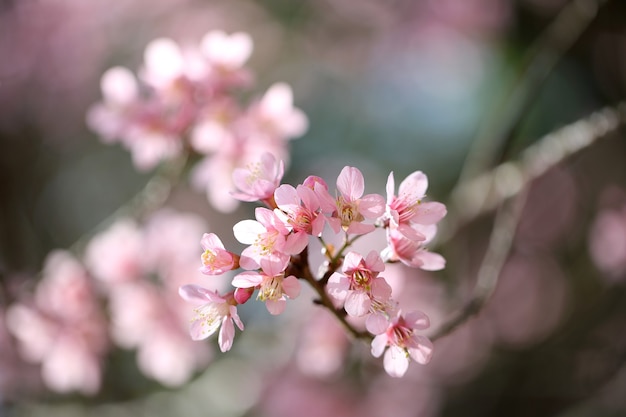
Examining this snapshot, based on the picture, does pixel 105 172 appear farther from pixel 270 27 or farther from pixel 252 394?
pixel 252 394

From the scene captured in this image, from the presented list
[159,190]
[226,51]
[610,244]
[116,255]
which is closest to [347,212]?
[226,51]

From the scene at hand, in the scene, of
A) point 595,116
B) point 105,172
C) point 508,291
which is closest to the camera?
point 595,116

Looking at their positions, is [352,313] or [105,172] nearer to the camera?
[352,313]

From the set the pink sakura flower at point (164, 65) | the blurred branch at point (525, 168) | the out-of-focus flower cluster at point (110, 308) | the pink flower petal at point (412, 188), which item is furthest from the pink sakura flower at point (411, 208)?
the out-of-focus flower cluster at point (110, 308)

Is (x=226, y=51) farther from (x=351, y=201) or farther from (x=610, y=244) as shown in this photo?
(x=610, y=244)

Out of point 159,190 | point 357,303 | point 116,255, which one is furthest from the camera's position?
point 116,255

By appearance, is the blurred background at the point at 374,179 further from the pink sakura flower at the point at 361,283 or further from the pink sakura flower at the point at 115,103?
the pink sakura flower at the point at 361,283

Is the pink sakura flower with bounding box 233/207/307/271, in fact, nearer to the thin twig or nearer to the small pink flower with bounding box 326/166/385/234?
the small pink flower with bounding box 326/166/385/234

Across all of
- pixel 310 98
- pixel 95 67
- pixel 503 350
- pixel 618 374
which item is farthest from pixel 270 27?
pixel 618 374
